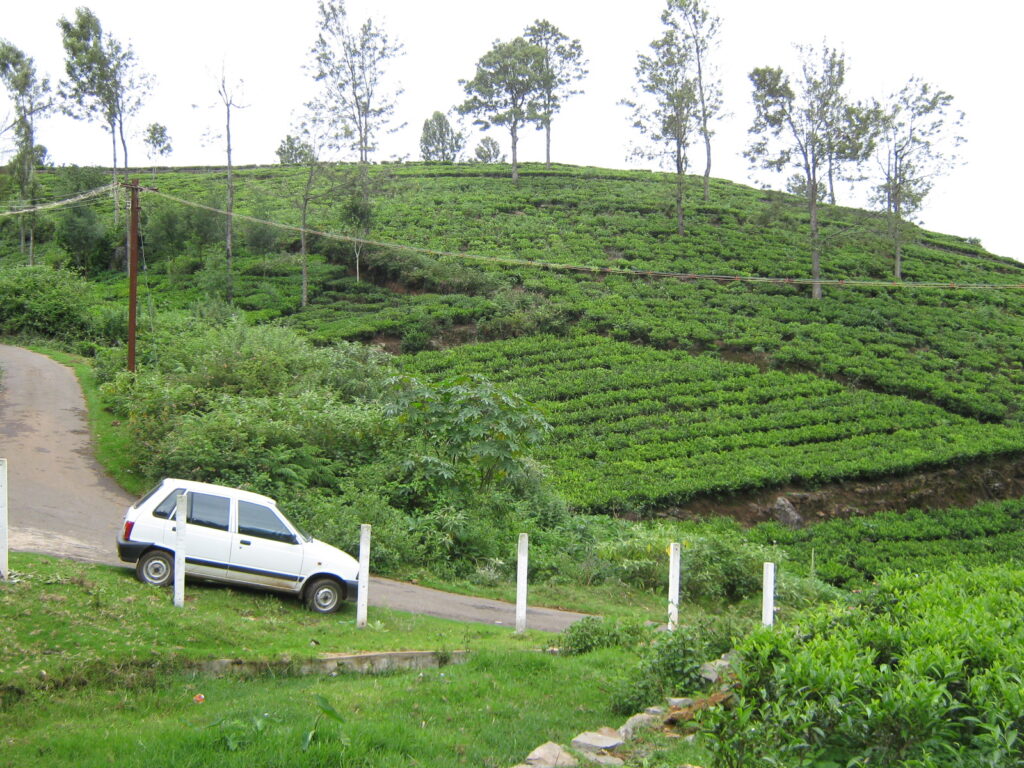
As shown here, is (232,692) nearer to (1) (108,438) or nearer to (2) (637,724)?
(2) (637,724)

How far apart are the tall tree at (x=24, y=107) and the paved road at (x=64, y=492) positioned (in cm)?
2562

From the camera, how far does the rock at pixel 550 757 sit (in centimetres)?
590

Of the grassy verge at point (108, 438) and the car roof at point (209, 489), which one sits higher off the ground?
the car roof at point (209, 489)

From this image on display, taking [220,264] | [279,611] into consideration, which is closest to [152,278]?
[220,264]

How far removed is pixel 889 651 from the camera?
5410 millimetres

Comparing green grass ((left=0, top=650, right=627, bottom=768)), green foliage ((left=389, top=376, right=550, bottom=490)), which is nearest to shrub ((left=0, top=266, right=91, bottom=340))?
green foliage ((left=389, top=376, right=550, bottom=490))

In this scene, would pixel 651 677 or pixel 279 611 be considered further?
pixel 279 611

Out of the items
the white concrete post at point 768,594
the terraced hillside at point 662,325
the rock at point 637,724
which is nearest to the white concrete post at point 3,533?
the rock at point 637,724

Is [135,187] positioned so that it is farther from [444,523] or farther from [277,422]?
[444,523]

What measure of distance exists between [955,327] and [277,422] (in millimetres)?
34591

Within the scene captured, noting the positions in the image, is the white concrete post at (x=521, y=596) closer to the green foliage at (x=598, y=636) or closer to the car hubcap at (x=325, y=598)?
the green foliage at (x=598, y=636)

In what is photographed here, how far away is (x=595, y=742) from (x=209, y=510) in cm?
687

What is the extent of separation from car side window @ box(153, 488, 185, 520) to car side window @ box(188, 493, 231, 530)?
0.62ft

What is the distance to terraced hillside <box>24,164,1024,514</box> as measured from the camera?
25.6m
